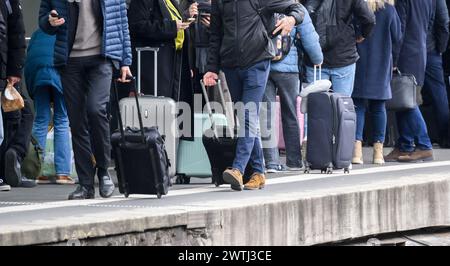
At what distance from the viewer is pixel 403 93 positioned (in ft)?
58.5

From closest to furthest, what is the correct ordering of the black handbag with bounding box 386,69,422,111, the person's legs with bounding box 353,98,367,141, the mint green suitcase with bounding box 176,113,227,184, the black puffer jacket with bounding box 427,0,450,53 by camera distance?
the mint green suitcase with bounding box 176,113,227,184
the person's legs with bounding box 353,98,367,141
the black handbag with bounding box 386,69,422,111
the black puffer jacket with bounding box 427,0,450,53

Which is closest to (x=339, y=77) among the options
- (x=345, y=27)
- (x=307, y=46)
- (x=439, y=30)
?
(x=345, y=27)

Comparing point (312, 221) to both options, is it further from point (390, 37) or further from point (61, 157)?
point (390, 37)

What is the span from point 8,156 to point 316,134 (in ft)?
8.70

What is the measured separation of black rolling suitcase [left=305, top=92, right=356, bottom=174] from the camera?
15633mm

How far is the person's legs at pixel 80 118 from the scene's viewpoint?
→ 1309 cm

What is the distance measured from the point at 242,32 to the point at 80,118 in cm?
140

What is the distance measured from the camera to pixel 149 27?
14.9 metres

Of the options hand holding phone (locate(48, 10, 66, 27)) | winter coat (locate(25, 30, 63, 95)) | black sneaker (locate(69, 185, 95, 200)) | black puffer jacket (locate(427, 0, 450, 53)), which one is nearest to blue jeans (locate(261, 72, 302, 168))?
winter coat (locate(25, 30, 63, 95))

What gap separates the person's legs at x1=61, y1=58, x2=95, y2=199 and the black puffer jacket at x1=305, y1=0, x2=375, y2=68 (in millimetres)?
3742

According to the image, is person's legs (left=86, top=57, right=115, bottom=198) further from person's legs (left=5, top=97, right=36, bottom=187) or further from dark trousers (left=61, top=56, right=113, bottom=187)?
person's legs (left=5, top=97, right=36, bottom=187)

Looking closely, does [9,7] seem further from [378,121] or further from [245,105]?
[378,121]

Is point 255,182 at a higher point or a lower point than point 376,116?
lower

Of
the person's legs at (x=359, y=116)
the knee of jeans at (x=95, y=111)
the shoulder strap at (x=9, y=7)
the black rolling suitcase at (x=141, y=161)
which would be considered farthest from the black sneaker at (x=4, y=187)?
the person's legs at (x=359, y=116)
